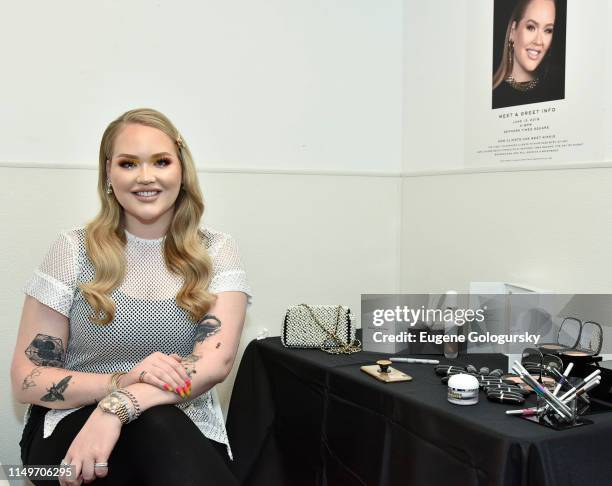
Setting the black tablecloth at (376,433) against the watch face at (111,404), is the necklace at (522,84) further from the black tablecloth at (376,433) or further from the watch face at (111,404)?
the watch face at (111,404)

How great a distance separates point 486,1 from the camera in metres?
2.26

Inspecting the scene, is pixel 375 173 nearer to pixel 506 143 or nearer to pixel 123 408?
pixel 506 143

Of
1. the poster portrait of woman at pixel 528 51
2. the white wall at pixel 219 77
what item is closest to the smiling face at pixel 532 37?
the poster portrait of woman at pixel 528 51

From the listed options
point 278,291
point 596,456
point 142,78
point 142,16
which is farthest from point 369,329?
point 142,16

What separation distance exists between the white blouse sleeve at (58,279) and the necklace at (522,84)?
1.41m

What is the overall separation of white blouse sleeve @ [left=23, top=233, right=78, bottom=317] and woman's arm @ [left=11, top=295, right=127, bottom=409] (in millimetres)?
26

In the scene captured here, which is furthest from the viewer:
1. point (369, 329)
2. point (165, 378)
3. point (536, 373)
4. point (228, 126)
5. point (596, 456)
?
point (228, 126)

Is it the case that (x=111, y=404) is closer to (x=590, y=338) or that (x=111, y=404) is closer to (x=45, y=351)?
(x=45, y=351)

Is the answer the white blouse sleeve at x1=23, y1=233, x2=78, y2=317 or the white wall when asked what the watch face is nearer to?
the white blouse sleeve at x1=23, y1=233, x2=78, y2=317

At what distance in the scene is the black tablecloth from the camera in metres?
1.29

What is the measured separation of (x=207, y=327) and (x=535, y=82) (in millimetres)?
1251

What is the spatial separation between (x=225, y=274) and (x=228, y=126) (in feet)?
2.86

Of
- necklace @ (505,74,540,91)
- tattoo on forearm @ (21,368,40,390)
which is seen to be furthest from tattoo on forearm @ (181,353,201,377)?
necklace @ (505,74,540,91)

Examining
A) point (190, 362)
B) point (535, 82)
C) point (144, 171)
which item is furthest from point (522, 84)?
point (190, 362)
